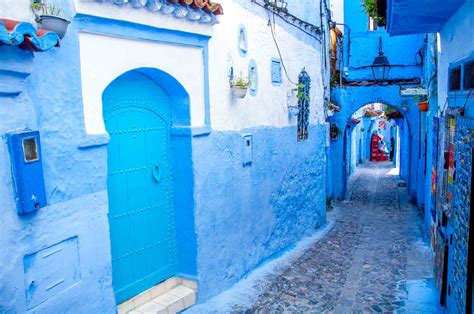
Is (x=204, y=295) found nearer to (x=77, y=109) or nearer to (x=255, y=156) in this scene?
(x=255, y=156)

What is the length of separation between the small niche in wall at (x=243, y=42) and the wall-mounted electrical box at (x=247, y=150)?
123 cm

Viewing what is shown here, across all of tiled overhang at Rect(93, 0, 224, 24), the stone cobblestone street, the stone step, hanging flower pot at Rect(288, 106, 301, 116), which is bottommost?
the stone cobblestone street

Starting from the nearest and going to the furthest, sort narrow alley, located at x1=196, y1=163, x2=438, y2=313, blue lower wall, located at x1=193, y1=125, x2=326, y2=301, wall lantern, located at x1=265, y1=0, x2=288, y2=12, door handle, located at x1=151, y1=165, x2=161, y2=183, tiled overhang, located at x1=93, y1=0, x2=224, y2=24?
tiled overhang, located at x1=93, y1=0, x2=224, y2=24
door handle, located at x1=151, y1=165, x2=161, y2=183
blue lower wall, located at x1=193, y1=125, x2=326, y2=301
narrow alley, located at x1=196, y1=163, x2=438, y2=313
wall lantern, located at x1=265, y1=0, x2=288, y2=12

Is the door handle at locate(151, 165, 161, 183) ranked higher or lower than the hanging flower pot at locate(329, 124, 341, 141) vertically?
lower

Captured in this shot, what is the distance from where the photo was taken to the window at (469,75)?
4152 mm

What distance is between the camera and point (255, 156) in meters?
7.16

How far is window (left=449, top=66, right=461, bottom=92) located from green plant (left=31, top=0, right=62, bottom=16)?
391 cm

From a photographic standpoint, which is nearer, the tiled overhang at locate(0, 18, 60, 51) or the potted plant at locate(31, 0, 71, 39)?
the tiled overhang at locate(0, 18, 60, 51)

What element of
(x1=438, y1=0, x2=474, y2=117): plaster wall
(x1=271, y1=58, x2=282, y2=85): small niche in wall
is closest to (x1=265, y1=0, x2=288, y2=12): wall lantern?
(x1=271, y1=58, x2=282, y2=85): small niche in wall

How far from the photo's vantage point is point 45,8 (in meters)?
3.55

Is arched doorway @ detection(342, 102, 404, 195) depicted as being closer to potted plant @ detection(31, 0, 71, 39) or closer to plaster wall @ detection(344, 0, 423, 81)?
plaster wall @ detection(344, 0, 423, 81)

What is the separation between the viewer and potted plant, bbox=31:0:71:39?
3434 millimetres

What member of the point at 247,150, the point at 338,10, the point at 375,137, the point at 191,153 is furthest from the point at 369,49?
the point at 375,137

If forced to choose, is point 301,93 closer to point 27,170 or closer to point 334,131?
point 334,131
